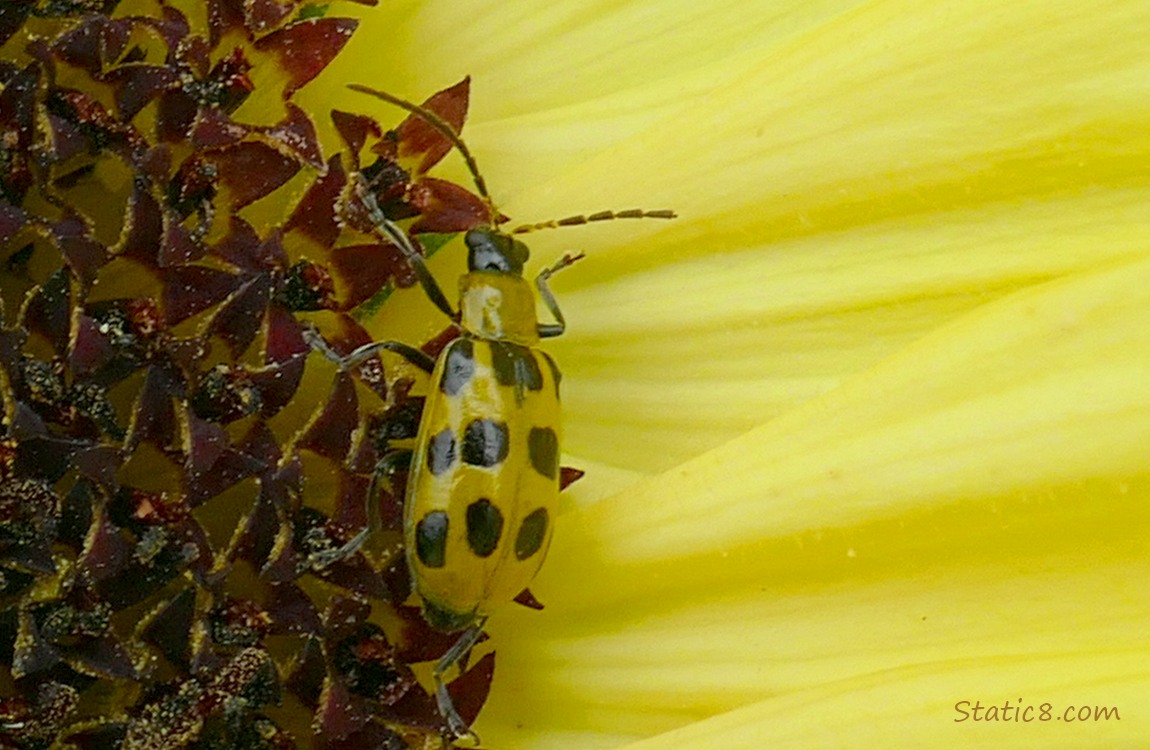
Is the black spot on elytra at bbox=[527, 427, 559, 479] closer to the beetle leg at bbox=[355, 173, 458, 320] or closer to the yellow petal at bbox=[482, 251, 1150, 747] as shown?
the yellow petal at bbox=[482, 251, 1150, 747]

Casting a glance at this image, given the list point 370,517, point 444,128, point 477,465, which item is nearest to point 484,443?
point 477,465

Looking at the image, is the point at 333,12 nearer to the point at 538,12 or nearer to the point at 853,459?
the point at 538,12

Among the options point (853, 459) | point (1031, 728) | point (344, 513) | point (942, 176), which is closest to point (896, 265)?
point (942, 176)

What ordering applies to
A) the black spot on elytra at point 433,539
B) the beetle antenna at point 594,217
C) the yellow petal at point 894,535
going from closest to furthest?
the yellow petal at point 894,535, the black spot on elytra at point 433,539, the beetle antenna at point 594,217

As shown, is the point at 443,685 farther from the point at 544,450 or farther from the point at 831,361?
the point at 831,361

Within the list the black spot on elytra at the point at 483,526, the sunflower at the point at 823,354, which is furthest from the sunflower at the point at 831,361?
the black spot on elytra at the point at 483,526

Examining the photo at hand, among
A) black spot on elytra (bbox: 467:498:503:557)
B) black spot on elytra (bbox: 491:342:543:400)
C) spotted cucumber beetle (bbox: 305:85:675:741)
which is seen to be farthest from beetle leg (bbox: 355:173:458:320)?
black spot on elytra (bbox: 467:498:503:557)

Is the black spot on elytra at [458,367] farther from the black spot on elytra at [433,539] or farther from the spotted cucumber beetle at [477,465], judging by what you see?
the black spot on elytra at [433,539]
